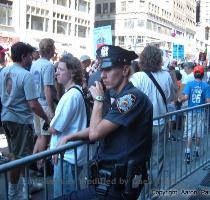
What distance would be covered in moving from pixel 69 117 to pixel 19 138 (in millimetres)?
1603

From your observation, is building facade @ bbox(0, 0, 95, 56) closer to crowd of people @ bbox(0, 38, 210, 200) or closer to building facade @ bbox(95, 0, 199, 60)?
building facade @ bbox(95, 0, 199, 60)

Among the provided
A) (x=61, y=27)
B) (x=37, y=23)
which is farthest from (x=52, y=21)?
(x=37, y=23)

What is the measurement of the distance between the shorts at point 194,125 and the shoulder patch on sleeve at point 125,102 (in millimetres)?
2727

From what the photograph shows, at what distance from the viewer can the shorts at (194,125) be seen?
5.58m

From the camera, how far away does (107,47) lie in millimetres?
2998

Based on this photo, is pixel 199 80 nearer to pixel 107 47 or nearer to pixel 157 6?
pixel 107 47

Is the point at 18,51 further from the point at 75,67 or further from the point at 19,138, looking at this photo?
the point at 75,67

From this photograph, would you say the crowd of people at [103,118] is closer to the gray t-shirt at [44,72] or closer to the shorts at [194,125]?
the shorts at [194,125]

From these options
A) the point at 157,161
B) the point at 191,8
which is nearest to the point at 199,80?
the point at 157,161

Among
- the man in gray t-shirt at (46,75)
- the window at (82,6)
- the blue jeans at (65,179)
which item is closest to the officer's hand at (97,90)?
the blue jeans at (65,179)

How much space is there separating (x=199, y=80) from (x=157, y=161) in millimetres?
3411

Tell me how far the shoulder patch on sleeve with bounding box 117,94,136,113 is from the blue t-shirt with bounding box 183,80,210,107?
4909 millimetres

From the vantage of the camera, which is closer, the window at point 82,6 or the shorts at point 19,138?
the shorts at point 19,138

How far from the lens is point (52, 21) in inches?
2793
